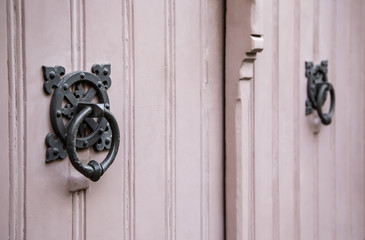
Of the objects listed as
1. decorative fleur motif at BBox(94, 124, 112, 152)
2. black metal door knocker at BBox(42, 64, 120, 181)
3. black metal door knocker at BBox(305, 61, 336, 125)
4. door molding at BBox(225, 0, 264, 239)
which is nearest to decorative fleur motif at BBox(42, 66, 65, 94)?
black metal door knocker at BBox(42, 64, 120, 181)

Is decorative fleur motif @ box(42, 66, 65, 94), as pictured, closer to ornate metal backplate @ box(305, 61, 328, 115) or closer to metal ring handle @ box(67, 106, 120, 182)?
metal ring handle @ box(67, 106, 120, 182)

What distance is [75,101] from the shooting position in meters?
0.66

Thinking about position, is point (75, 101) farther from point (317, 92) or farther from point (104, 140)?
point (317, 92)

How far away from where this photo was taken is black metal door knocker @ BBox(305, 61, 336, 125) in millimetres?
1151

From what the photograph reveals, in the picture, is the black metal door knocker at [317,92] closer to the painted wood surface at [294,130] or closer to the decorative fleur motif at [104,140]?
the painted wood surface at [294,130]

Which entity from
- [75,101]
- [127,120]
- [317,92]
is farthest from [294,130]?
[75,101]

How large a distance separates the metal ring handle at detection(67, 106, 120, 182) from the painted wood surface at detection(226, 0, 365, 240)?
0.33 metres

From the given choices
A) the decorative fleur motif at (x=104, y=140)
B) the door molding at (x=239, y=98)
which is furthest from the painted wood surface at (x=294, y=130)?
the decorative fleur motif at (x=104, y=140)

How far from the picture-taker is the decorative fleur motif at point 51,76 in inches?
24.7

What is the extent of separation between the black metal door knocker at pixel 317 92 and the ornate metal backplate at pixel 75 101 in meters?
0.64

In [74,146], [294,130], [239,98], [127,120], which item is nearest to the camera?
[74,146]

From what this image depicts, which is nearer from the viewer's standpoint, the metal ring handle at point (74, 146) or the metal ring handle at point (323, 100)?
the metal ring handle at point (74, 146)

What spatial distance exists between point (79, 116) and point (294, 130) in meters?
0.65

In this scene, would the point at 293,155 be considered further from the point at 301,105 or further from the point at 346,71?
the point at 346,71
